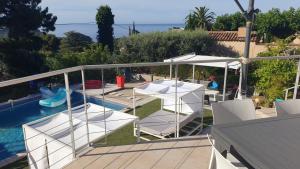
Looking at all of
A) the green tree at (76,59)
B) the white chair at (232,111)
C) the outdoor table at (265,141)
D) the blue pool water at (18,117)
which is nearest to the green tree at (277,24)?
the green tree at (76,59)

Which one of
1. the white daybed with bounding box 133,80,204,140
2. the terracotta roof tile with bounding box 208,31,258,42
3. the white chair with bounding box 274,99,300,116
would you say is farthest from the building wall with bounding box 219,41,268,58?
the white chair with bounding box 274,99,300,116

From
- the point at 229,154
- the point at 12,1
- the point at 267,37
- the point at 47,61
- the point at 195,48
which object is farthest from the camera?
the point at 267,37

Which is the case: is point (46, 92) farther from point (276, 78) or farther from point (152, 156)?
point (152, 156)

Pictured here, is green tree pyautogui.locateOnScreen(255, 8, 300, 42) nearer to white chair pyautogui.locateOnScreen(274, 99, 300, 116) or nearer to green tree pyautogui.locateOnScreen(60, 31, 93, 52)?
green tree pyautogui.locateOnScreen(60, 31, 93, 52)

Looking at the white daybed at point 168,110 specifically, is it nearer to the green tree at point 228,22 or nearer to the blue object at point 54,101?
the blue object at point 54,101

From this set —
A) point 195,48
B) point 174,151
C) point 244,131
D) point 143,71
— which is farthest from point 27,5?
point 244,131

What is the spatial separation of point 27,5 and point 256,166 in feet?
52.6

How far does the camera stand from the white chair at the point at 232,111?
2561 mm

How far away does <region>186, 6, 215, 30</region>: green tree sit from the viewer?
102ft

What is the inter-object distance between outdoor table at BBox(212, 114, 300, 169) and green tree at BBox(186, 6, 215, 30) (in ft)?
99.0

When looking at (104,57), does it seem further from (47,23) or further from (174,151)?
(174,151)

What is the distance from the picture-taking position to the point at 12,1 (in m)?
14.1

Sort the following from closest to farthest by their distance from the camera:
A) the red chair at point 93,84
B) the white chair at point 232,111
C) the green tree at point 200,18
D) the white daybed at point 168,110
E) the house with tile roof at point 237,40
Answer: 1. the white chair at point 232,111
2. the white daybed at point 168,110
3. the red chair at point 93,84
4. the house with tile roof at point 237,40
5. the green tree at point 200,18

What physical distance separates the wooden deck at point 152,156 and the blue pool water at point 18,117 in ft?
20.7
